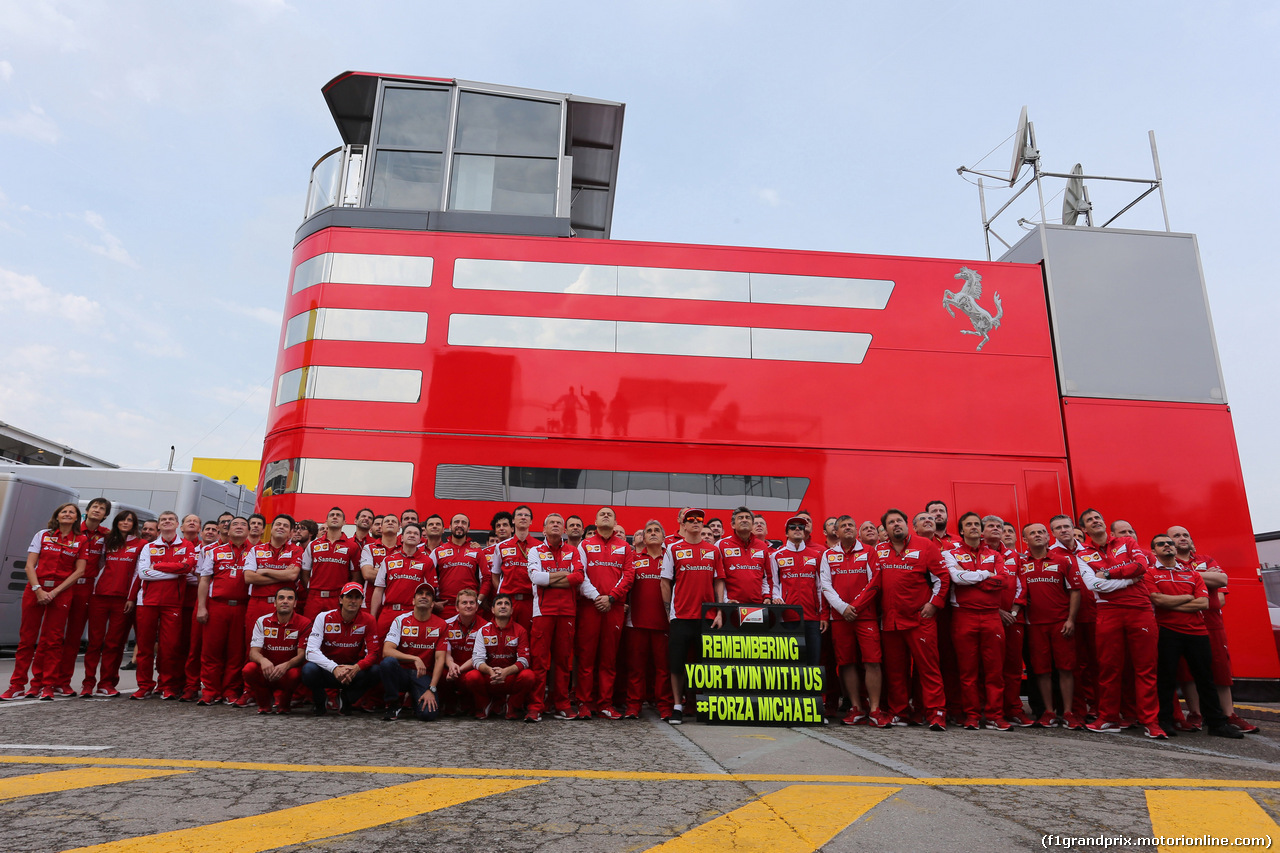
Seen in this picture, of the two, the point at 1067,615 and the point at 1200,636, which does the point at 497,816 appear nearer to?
the point at 1067,615

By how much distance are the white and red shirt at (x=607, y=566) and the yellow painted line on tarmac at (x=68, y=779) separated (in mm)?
3072

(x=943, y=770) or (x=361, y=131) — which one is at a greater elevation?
(x=361, y=131)

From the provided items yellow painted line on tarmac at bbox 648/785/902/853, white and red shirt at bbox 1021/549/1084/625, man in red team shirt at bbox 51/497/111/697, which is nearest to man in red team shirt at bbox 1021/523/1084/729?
white and red shirt at bbox 1021/549/1084/625

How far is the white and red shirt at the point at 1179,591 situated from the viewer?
5520 mm

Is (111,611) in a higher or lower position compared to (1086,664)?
higher

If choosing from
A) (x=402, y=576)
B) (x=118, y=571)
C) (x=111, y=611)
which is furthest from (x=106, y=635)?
(x=402, y=576)

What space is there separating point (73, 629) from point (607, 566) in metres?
4.66

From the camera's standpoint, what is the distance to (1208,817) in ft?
8.82

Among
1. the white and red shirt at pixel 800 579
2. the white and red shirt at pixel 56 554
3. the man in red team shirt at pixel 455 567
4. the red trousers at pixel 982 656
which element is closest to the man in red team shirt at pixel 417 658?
the man in red team shirt at pixel 455 567

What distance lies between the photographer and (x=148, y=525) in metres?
6.46

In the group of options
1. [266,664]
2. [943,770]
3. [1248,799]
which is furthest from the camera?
[266,664]

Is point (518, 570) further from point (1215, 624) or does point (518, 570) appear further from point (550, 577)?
point (1215, 624)

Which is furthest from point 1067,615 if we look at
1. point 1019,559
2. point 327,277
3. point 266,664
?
point 327,277

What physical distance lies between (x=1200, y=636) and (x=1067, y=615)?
37.1 inches
